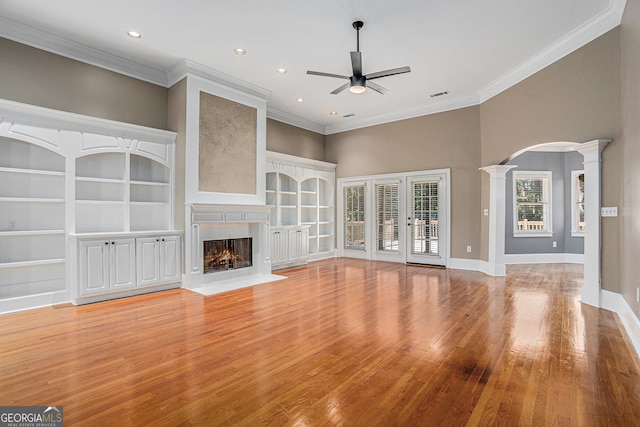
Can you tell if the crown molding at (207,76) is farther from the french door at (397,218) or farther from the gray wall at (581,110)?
the gray wall at (581,110)

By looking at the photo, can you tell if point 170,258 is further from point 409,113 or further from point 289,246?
point 409,113

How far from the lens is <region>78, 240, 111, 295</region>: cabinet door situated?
420 cm

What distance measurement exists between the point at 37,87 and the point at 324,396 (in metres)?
5.27

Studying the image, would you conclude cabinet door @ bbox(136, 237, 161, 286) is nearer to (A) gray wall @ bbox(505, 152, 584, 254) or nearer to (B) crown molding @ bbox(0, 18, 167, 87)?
(B) crown molding @ bbox(0, 18, 167, 87)

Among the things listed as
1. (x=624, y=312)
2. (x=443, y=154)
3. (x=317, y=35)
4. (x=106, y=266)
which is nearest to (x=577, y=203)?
(x=443, y=154)

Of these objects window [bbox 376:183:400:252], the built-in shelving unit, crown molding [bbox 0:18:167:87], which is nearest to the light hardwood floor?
the built-in shelving unit

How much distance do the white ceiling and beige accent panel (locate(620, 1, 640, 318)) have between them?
0.57 metres

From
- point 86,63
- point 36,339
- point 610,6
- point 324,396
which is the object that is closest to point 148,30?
point 86,63

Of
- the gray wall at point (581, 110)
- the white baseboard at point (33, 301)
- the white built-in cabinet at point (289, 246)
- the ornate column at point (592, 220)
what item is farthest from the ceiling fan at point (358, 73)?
the white baseboard at point (33, 301)

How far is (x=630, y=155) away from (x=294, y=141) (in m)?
6.27

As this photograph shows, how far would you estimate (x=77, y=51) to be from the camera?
180 inches

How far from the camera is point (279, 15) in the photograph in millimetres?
3949

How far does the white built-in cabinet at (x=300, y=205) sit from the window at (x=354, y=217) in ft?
1.28

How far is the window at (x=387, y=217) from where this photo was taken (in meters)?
7.78
